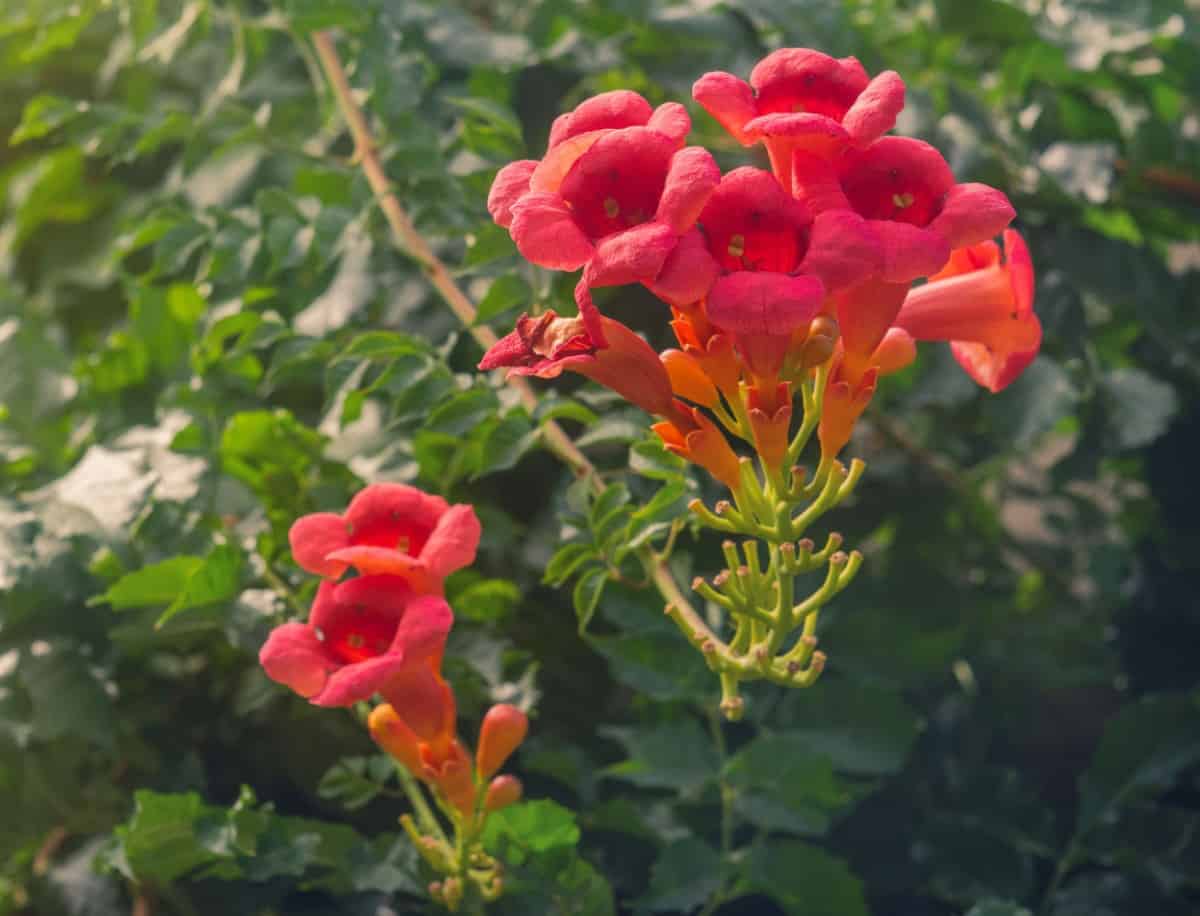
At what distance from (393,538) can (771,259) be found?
0.37 m

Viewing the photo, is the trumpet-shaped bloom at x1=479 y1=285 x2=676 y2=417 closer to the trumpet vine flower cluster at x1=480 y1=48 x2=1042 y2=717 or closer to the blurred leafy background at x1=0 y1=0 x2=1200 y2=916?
the trumpet vine flower cluster at x1=480 y1=48 x2=1042 y2=717

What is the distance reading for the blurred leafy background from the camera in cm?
114

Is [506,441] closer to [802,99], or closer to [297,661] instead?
[297,661]

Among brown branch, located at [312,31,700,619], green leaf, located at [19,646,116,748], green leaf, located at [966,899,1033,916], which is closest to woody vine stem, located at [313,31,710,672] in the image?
brown branch, located at [312,31,700,619]

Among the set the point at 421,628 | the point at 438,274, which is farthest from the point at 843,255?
the point at 438,274

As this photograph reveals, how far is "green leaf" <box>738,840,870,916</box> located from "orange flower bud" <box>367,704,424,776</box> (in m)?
0.39

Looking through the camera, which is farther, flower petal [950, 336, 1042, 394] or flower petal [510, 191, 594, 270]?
flower petal [950, 336, 1042, 394]

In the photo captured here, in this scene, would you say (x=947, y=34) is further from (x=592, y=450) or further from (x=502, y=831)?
(x=502, y=831)

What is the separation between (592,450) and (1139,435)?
0.60 metres

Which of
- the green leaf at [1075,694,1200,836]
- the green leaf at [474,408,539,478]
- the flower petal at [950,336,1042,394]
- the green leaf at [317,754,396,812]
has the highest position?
the flower petal at [950,336,1042,394]

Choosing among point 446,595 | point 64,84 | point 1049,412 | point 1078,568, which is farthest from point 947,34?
point 64,84

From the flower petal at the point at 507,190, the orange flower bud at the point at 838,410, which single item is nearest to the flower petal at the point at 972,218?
the orange flower bud at the point at 838,410

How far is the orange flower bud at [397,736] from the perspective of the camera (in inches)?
36.8

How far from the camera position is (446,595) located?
1.19m
